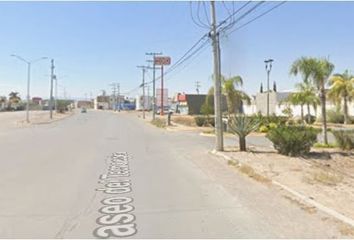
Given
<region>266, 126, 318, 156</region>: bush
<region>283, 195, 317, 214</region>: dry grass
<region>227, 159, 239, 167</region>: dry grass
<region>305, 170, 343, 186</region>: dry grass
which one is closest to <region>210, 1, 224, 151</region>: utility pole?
<region>266, 126, 318, 156</region>: bush

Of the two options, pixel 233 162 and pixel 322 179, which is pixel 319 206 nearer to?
pixel 322 179

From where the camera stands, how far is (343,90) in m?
50.1

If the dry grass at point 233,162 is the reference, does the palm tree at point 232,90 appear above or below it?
above

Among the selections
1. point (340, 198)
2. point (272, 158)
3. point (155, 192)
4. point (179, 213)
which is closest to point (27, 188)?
point (155, 192)

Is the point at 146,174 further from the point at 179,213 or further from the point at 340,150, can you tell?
the point at 340,150

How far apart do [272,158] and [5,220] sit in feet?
36.2

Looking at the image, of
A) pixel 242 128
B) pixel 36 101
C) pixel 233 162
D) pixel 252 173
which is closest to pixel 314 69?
pixel 242 128

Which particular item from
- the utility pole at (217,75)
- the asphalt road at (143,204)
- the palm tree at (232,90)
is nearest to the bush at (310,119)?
the palm tree at (232,90)

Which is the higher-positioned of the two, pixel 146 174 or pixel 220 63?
pixel 220 63

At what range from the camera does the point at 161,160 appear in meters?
16.4

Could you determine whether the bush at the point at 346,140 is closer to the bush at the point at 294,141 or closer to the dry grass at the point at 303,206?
the bush at the point at 294,141

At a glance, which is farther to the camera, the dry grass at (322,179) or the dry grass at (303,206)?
the dry grass at (322,179)

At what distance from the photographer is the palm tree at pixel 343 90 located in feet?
163

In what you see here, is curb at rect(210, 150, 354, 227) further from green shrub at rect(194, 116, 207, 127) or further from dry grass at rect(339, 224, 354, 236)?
green shrub at rect(194, 116, 207, 127)
